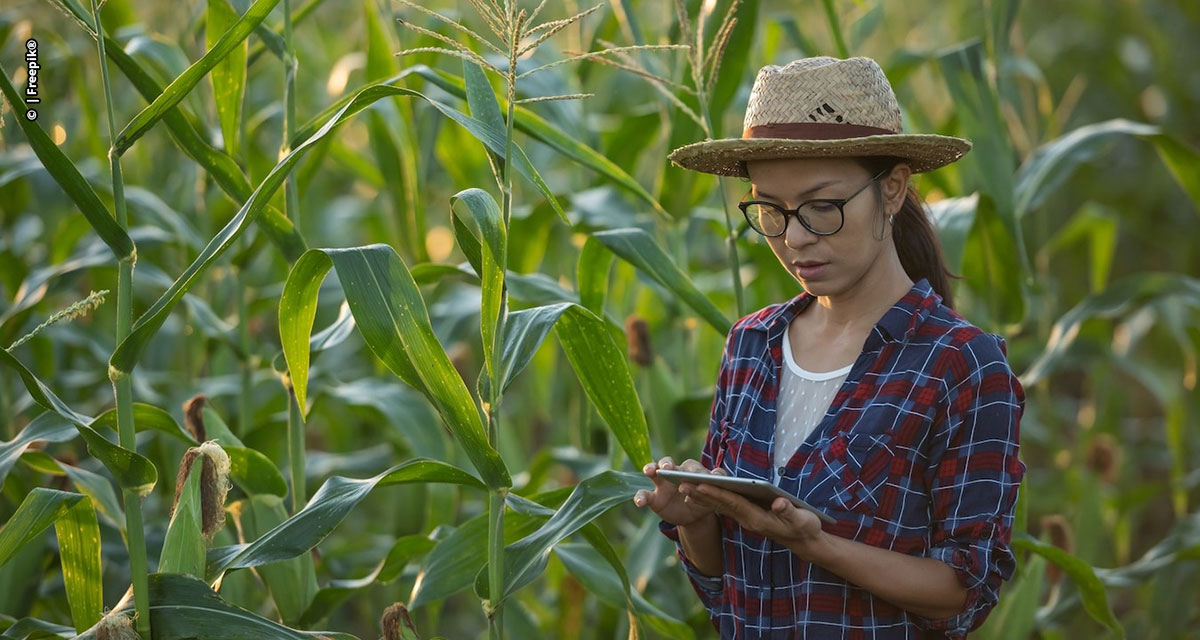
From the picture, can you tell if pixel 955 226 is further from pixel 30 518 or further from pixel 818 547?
pixel 30 518

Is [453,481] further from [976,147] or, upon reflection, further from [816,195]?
[976,147]

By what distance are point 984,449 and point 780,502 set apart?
28 cm

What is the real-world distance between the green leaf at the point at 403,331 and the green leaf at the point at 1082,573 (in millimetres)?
966

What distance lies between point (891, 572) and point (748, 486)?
0.76ft

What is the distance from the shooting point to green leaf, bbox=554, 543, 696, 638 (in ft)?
6.63

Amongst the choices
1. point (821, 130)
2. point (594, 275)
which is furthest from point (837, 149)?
point (594, 275)

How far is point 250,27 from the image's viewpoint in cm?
161

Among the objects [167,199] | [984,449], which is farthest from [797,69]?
[167,199]

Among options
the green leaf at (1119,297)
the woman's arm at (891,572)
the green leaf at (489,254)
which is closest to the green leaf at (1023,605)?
the green leaf at (1119,297)

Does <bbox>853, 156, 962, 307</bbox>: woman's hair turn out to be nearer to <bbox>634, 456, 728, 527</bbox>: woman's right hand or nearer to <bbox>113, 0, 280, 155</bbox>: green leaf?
<bbox>634, 456, 728, 527</bbox>: woman's right hand

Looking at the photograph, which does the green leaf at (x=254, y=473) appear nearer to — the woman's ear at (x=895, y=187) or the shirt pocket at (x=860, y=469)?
the shirt pocket at (x=860, y=469)

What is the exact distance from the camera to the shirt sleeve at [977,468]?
4.60ft

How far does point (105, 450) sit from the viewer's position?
152cm

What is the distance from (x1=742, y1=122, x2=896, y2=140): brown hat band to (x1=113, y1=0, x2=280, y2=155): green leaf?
0.71 meters
